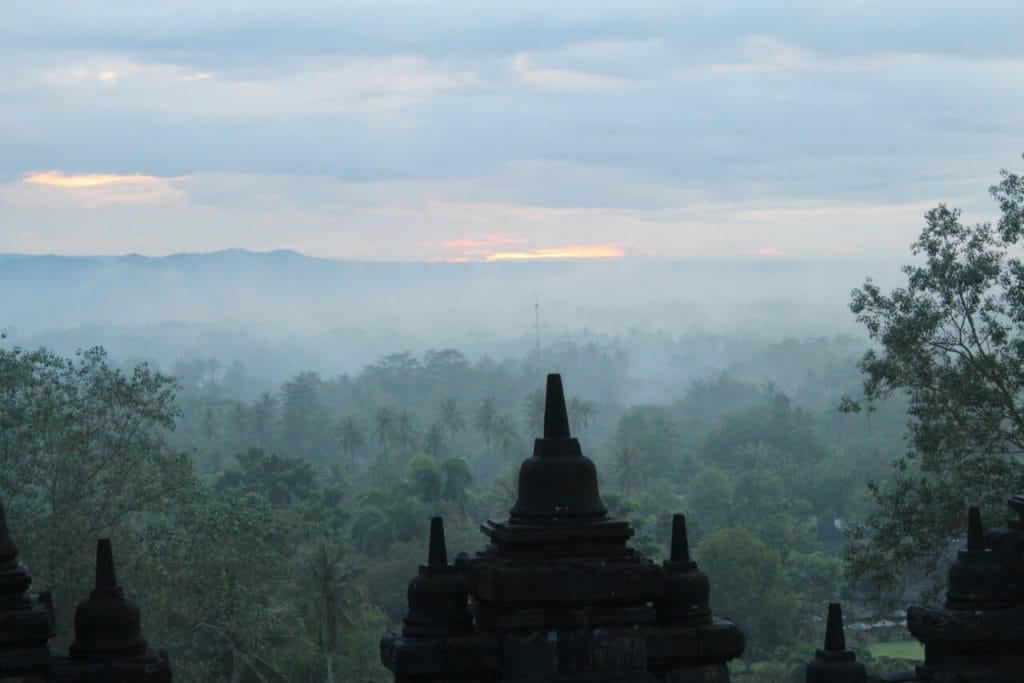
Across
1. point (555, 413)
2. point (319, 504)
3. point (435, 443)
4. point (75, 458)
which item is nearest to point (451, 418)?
point (435, 443)

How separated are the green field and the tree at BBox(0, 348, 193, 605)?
3128cm


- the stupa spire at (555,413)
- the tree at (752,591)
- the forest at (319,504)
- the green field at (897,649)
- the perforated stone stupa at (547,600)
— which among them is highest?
the stupa spire at (555,413)

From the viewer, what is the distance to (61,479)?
1248 inches

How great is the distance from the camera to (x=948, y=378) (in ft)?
75.8

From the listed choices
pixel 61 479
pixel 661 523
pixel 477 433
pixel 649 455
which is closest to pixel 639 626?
pixel 61 479

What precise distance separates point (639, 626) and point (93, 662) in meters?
3.04

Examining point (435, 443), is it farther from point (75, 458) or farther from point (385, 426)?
point (75, 458)

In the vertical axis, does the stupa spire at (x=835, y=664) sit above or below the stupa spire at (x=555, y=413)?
below

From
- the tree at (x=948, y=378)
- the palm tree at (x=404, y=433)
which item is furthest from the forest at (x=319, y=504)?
the tree at (x=948, y=378)

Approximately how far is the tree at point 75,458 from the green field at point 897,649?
1231 inches

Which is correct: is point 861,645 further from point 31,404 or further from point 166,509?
point 31,404

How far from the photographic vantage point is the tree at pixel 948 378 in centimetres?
2222

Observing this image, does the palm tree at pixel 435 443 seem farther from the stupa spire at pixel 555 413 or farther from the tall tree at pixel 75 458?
the stupa spire at pixel 555 413

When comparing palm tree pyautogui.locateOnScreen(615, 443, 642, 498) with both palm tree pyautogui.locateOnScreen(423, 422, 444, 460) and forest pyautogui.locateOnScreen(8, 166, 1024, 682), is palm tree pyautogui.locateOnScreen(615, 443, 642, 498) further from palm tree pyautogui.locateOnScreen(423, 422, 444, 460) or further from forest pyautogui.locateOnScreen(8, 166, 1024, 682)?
palm tree pyautogui.locateOnScreen(423, 422, 444, 460)
